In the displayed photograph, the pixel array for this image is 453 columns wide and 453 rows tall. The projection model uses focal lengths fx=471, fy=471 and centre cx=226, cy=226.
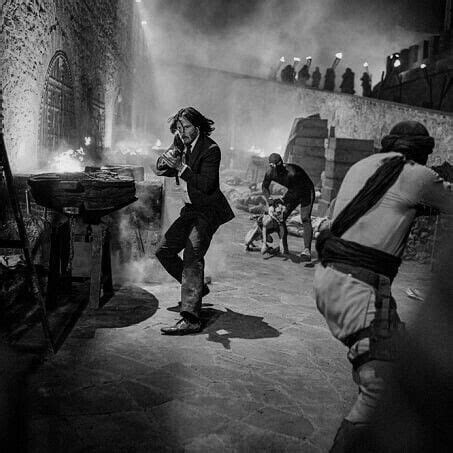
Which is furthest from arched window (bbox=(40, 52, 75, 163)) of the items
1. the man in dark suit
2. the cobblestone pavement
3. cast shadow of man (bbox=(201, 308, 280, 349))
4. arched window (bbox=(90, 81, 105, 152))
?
cast shadow of man (bbox=(201, 308, 280, 349))

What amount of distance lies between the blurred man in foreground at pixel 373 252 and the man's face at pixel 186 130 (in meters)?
2.90

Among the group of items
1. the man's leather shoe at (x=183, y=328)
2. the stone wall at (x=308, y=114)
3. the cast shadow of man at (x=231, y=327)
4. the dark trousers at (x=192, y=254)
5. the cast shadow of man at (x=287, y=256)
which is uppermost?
the stone wall at (x=308, y=114)

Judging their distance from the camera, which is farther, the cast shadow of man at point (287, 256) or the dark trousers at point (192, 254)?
the cast shadow of man at point (287, 256)

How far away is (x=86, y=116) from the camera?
1213 centimetres

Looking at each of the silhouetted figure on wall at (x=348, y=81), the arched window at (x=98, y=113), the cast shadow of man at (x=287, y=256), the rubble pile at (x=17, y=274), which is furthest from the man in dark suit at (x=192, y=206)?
the silhouetted figure on wall at (x=348, y=81)

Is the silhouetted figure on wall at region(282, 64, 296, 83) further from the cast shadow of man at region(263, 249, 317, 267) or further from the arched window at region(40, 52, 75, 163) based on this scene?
the cast shadow of man at region(263, 249, 317, 267)

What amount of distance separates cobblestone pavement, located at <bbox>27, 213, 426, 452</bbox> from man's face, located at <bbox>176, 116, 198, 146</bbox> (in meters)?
2.08

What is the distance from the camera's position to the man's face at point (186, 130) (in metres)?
5.29

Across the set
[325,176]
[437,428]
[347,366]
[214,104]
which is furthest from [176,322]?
[214,104]

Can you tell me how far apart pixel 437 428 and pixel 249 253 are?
7.52 metres

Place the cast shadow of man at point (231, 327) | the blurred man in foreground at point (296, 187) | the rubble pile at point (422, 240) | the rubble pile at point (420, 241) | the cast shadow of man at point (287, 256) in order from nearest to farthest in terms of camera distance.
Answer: the cast shadow of man at point (231, 327)
the cast shadow of man at point (287, 256)
the blurred man in foreground at point (296, 187)
the rubble pile at point (422, 240)
the rubble pile at point (420, 241)

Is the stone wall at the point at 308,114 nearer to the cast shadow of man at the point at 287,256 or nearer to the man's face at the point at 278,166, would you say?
the man's face at the point at 278,166

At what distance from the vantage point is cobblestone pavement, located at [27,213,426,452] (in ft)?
10.3

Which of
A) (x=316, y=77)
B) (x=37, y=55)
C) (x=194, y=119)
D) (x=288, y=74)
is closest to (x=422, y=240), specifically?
(x=194, y=119)
